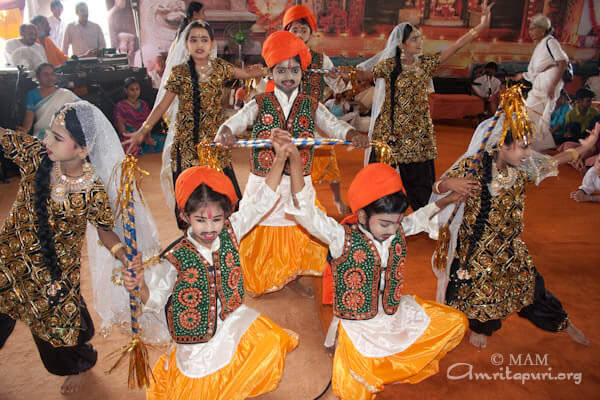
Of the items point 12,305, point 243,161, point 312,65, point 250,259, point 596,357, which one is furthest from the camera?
point 243,161

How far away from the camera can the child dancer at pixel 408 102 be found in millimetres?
3686

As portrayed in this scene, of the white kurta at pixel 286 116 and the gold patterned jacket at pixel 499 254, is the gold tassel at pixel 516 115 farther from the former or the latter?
the white kurta at pixel 286 116

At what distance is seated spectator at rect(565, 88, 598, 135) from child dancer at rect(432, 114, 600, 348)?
5958 mm

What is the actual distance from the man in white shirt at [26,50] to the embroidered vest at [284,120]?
5703 millimetres

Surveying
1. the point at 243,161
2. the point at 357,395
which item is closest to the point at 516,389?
the point at 357,395

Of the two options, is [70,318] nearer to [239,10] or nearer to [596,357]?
[596,357]

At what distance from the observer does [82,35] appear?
8953mm

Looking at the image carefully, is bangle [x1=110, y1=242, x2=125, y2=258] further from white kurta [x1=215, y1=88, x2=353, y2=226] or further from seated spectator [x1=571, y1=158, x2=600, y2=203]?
seated spectator [x1=571, y1=158, x2=600, y2=203]

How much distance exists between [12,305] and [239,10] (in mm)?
10194

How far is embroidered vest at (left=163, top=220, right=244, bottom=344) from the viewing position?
194cm

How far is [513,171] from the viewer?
242 centimetres

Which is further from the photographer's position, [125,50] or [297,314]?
[125,50]

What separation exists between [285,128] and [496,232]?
1.50 metres

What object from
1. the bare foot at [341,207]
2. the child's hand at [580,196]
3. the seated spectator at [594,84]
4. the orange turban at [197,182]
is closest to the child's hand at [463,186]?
the orange turban at [197,182]
